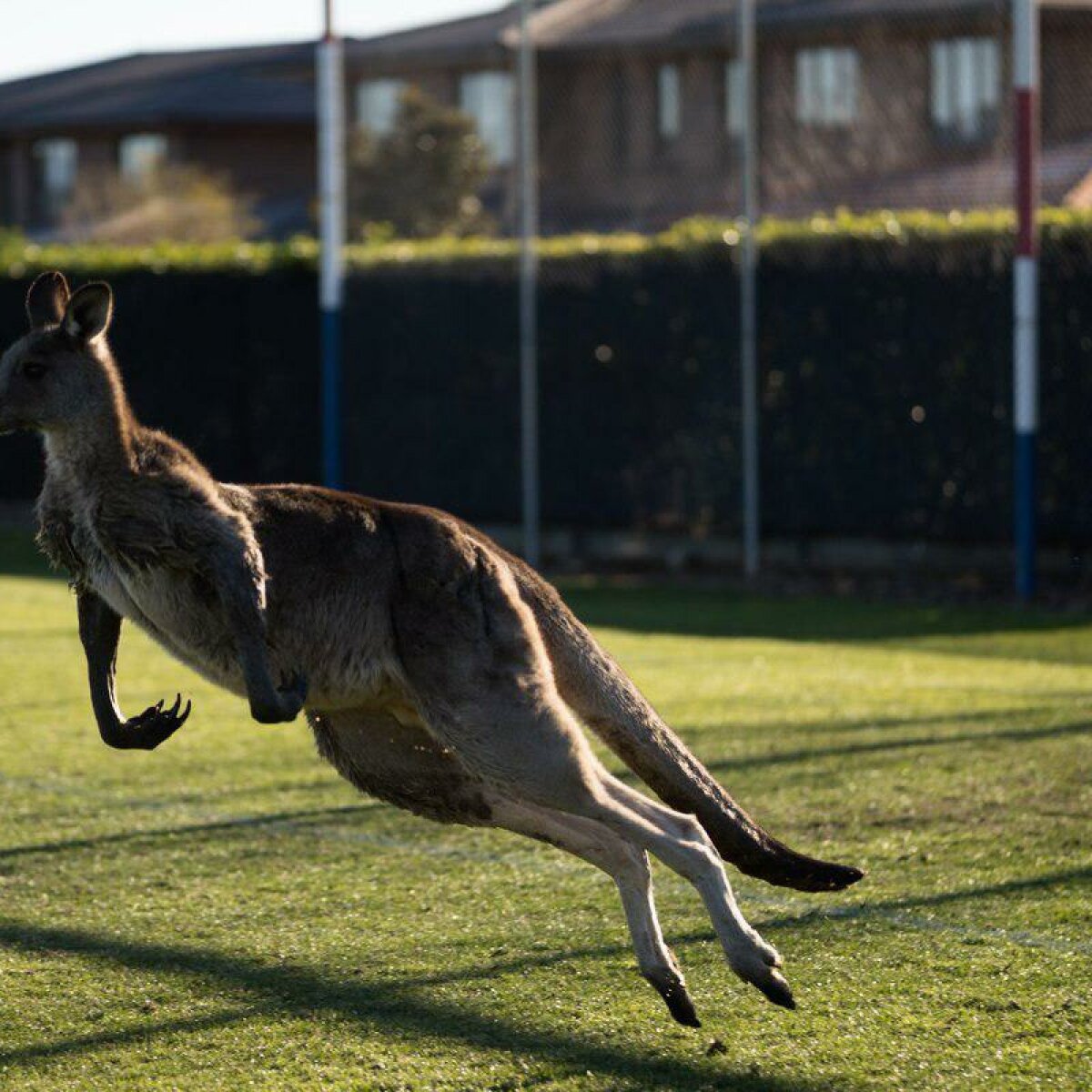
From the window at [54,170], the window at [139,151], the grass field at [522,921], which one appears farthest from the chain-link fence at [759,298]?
the window at [54,170]

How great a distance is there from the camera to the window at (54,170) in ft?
150

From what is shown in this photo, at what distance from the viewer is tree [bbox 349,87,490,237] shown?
20188 mm

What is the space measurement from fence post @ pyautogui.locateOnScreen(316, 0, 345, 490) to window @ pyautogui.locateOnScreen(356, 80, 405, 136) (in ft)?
15.4

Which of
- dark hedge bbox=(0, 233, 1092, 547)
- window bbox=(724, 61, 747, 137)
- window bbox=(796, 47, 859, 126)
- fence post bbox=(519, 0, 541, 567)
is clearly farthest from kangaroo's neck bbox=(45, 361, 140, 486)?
window bbox=(796, 47, 859, 126)

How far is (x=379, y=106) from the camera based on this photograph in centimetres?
2284

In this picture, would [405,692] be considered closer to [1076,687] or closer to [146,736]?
[146,736]

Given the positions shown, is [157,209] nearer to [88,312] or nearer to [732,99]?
[732,99]

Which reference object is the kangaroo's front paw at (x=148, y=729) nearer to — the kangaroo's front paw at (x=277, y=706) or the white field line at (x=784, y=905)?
the kangaroo's front paw at (x=277, y=706)

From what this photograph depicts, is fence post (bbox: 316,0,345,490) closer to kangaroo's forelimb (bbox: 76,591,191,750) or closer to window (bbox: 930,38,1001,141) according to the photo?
window (bbox: 930,38,1001,141)

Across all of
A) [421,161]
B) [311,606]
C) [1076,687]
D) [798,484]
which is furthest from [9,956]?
[421,161]

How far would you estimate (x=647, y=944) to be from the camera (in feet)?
16.6

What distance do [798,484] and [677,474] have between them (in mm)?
1087

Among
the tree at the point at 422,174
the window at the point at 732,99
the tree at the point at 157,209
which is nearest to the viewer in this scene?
the window at the point at 732,99

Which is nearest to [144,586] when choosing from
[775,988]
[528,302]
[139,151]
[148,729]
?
[148,729]
